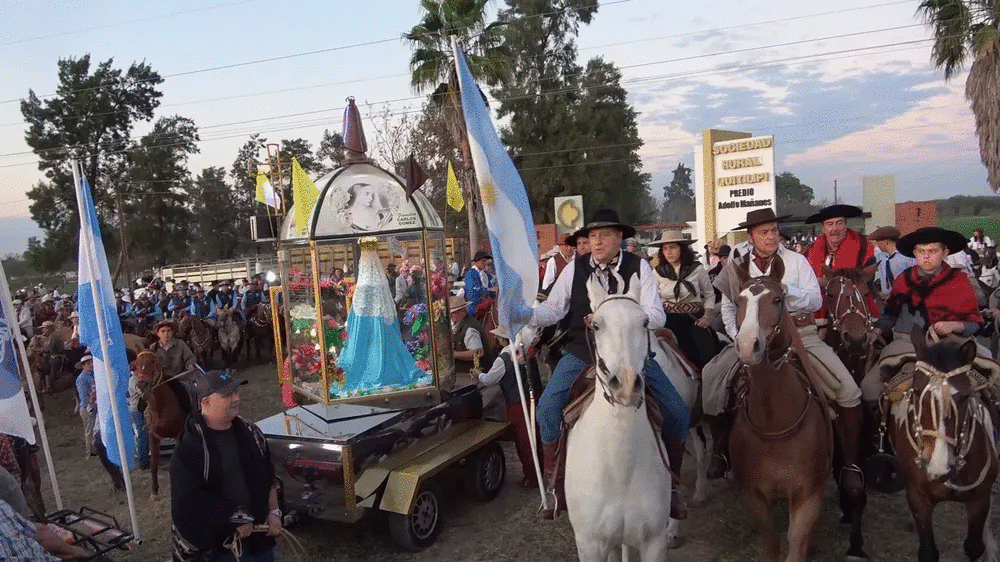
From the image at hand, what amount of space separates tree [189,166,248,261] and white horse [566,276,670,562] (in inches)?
1736

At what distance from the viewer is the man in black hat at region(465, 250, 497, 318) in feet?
35.2

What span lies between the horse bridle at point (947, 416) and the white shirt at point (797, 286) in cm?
77

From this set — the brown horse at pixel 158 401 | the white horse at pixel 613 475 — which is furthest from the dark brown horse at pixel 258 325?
the white horse at pixel 613 475

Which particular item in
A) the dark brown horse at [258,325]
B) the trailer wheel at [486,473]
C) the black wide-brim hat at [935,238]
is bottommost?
the trailer wheel at [486,473]

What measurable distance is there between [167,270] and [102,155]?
27.9ft

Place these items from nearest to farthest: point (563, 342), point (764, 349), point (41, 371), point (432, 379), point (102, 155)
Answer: point (764, 349) < point (563, 342) < point (432, 379) < point (41, 371) < point (102, 155)

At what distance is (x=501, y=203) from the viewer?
4.67 meters

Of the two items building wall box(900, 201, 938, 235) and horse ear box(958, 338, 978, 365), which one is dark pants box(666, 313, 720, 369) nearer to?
horse ear box(958, 338, 978, 365)

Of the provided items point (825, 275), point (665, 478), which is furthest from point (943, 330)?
point (665, 478)

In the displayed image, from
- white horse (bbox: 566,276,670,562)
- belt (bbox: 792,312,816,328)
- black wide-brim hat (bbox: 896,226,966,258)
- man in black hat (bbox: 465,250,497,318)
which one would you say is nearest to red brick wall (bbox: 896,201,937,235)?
man in black hat (bbox: 465,250,497,318)

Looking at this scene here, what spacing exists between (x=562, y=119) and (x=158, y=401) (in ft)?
107

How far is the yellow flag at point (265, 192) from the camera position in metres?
7.86

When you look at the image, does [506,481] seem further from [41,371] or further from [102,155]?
[102,155]

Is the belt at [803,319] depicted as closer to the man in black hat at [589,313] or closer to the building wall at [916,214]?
the man in black hat at [589,313]
